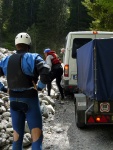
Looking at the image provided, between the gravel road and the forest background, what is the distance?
4949 centimetres

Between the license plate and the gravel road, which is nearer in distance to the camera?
the license plate

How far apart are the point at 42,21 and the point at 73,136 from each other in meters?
68.5

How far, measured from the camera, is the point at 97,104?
18.1 feet

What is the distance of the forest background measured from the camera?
2643 inches

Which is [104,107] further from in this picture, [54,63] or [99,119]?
[54,63]

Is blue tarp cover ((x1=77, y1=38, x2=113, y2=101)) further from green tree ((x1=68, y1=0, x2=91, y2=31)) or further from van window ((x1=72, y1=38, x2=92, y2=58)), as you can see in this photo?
green tree ((x1=68, y1=0, x2=91, y2=31))

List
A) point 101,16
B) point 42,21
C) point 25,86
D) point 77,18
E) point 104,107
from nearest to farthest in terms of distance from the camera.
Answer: point 25,86, point 104,107, point 101,16, point 42,21, point 77,18

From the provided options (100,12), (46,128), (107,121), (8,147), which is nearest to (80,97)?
(46,128)

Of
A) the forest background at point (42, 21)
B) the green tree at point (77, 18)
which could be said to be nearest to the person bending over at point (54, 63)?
the forest background at point (42, 21)

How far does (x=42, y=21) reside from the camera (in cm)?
7381

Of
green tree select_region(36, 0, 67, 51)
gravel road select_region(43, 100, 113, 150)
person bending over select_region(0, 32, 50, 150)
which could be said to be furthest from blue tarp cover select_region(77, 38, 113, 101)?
green tree select_region(36, 0, 67, 51)

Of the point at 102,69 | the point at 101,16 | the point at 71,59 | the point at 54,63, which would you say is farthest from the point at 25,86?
the point at 101,16

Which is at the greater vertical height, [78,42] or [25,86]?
[78,42]

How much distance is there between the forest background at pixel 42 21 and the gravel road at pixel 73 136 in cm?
4949
